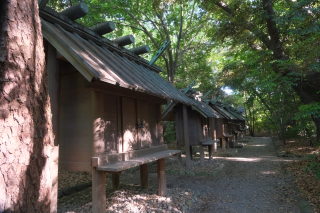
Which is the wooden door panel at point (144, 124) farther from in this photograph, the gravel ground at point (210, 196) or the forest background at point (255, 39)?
the forest background at point (255, 39)

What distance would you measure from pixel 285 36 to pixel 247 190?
746 cm

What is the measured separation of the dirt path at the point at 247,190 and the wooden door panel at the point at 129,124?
2.72 metres

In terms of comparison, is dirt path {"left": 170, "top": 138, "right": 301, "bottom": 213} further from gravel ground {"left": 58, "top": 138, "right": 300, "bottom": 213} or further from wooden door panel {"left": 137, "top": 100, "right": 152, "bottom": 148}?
wooden door panel {"left": 137, "top": 100, "right": 152, "bottom": 148}

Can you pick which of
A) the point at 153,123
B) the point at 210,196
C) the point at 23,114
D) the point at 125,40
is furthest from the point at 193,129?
the point at 23,114

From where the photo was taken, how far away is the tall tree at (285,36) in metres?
7.31

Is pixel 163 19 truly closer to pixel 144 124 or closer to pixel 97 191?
pixel 144 124

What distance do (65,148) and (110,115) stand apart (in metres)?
1.16

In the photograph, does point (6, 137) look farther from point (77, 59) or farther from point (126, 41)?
point (126, 41)

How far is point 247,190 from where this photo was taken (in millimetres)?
7250

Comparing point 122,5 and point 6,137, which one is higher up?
point 122,5

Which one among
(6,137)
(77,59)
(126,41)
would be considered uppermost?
(126,41)

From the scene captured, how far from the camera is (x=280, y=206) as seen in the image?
5.66 metres

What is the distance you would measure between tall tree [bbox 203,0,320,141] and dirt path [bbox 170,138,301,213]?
312 centimetres

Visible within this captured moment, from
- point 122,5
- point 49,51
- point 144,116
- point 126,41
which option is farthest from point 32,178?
point 122,5
